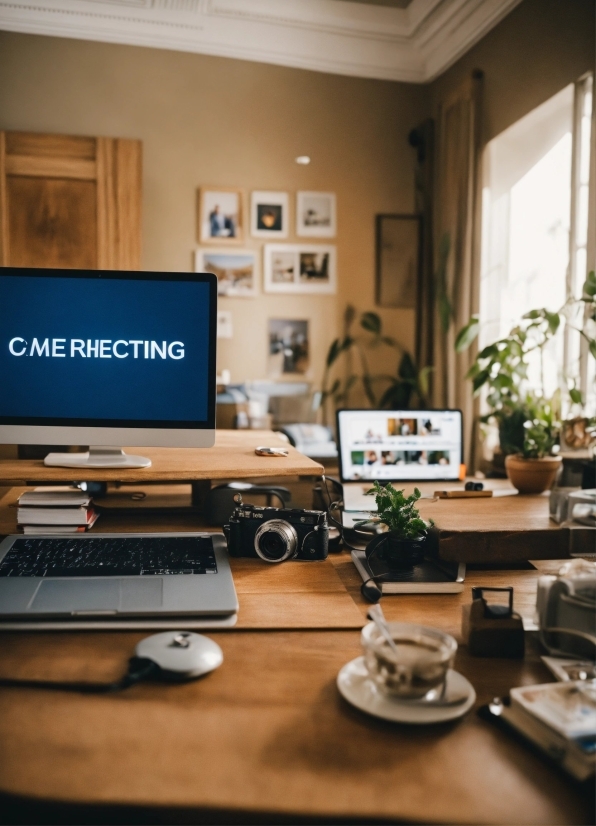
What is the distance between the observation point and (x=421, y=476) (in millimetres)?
2018

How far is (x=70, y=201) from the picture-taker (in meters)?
3.49

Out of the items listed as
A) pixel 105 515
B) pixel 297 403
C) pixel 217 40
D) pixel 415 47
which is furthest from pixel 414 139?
pixel 105 515

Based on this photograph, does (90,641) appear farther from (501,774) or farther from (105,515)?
(105,515)

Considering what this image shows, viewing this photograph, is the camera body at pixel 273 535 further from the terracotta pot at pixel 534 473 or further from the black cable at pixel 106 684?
the terracotta pot at pixel 534 473

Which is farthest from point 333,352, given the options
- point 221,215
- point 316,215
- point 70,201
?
point 70,201

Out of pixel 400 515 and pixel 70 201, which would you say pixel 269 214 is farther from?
pixel 400 515

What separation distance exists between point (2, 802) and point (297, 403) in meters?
3.40

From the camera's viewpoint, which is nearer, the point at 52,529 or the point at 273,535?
the point at 273,535

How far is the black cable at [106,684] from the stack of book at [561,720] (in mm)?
414

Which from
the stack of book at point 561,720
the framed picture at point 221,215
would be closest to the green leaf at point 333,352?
the framed picture at point 221,215

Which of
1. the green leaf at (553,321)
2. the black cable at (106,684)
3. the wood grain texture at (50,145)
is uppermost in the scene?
the wood grain texture at (50,145)

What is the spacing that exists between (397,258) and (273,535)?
318 centimetres

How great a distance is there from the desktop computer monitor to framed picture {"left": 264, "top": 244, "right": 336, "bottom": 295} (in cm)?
260

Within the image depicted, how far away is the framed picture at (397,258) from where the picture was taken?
4.07 metres
